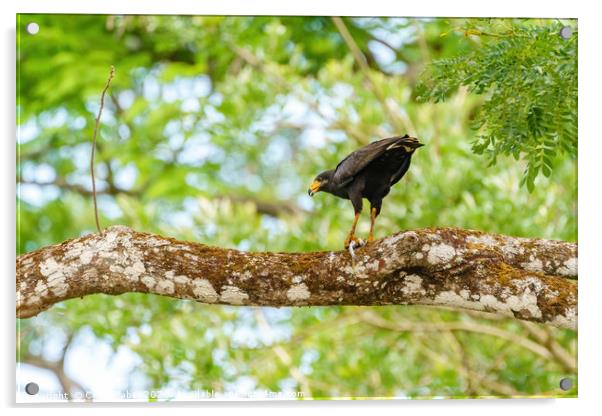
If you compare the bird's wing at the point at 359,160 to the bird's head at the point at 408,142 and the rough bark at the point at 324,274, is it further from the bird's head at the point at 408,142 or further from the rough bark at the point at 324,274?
the rough bark at the point at 324,274

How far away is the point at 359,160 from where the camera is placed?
9.59 feet

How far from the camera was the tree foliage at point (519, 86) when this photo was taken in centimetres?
299

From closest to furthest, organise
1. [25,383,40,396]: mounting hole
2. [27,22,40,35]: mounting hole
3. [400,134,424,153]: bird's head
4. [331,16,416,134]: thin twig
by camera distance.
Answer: [400,134,424,153]: bird's head, [25,383,40,396]: mounting hole, [27,22,40,35]: mounting hole, [331,16,416,134]: thin twig

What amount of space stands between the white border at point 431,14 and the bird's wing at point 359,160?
2.37 ft

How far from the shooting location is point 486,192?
13.9 feet

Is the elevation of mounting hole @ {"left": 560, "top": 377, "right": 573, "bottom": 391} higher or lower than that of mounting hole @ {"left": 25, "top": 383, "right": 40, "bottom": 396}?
lower

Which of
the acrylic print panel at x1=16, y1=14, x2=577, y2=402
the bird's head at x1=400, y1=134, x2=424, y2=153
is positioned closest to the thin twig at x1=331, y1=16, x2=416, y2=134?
the acrylic print panel at x1=16, y1=14, x2=577, y2=402

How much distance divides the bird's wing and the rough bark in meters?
0.31

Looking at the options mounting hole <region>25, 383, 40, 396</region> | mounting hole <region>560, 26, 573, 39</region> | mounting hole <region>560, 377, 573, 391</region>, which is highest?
mounting hole <region>560, 26, 573, 39</region>

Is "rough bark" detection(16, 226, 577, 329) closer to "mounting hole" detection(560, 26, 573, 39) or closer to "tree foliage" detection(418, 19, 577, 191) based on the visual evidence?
"tree foliage" detection(418, 19, 577, 191)

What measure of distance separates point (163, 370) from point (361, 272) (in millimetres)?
1380

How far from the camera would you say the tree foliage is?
2990 mm
